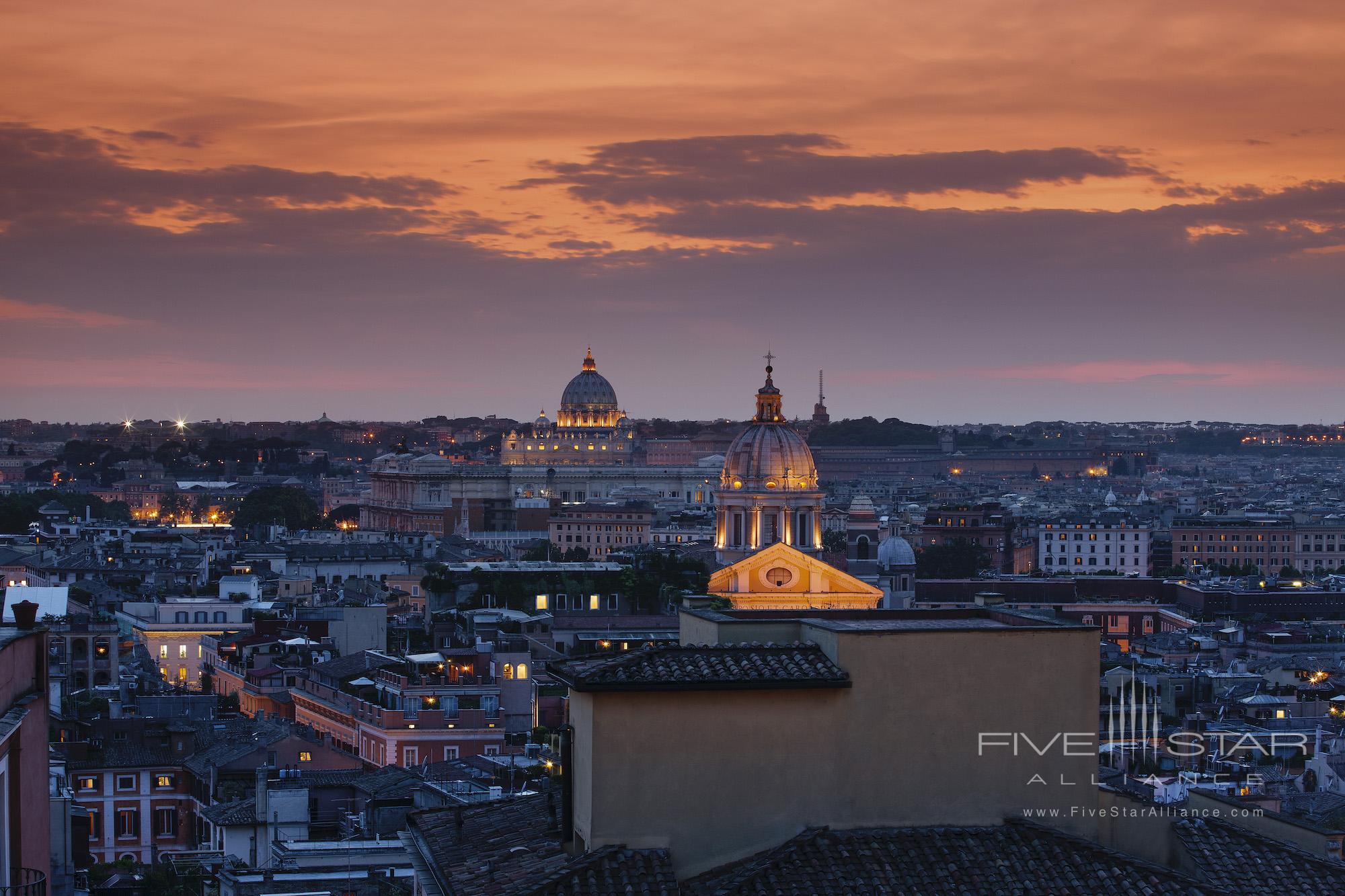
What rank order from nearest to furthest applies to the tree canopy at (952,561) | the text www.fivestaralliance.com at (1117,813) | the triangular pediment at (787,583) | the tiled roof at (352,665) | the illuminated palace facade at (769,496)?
1. the text www.fivestaralliance.com at (1117,813)
2. the tiled roof at (352,665)
3. the triangular pediment at (787,583)
4. the illuminated palace facade at (769,496)
5. the tree canopy at (952,561)

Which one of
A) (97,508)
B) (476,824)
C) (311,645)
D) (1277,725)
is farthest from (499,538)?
(476,824)

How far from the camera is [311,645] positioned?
48844mm

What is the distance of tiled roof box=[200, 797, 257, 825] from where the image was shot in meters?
24.1

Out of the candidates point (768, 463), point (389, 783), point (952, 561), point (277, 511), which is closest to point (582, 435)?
point (277, 511)

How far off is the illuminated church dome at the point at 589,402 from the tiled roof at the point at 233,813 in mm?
143036

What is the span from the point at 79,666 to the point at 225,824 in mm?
21853

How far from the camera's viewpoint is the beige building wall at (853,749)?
9.96m

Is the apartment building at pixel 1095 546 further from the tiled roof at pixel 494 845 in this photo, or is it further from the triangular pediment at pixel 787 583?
the tiled roof at pixel 494 845

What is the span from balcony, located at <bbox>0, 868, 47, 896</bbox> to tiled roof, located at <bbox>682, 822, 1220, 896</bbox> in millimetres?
2470

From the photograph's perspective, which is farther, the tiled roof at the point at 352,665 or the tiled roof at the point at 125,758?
the tiled roof at the point at 352,665

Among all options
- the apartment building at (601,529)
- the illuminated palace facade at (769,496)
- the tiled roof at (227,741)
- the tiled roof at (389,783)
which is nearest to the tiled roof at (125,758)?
the tiled roof at (227,741)

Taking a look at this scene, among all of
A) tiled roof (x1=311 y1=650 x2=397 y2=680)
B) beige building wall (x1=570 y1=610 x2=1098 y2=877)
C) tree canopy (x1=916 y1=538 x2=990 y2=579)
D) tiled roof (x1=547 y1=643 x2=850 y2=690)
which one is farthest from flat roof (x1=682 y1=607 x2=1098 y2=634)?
tree canopy (x1=916 y1=538 x2=990 y2=579)

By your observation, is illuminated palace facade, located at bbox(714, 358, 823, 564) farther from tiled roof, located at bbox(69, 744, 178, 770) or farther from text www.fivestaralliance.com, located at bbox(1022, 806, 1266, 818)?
text www.fivestaralliance.com, located at bbox(1022, 806, 1266, 818)

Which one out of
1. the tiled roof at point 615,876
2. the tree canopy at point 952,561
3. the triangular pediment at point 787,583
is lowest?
the tree canopy at point 952,561
